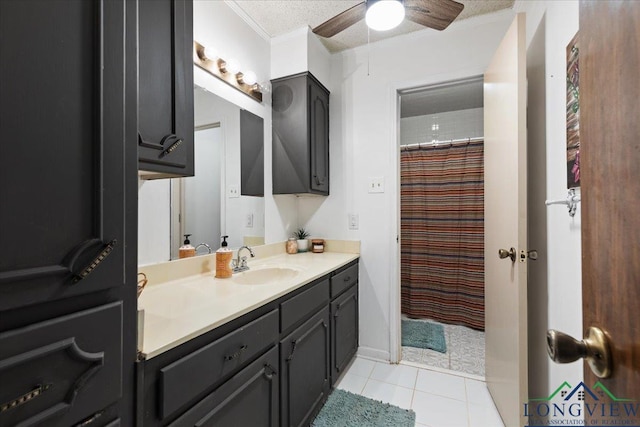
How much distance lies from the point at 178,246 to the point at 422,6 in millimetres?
1670

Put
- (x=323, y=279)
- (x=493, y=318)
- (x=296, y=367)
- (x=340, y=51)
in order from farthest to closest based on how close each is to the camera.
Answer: (x=340, y=51), (x=493, y=318), (x=323, y=279), (x=296, y=367)

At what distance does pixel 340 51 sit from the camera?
2.35m

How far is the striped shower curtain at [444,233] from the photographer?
9.02 feet

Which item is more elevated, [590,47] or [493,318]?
[590,47]

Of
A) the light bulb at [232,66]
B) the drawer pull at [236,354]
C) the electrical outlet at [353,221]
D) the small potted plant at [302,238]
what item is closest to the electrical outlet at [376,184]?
the electrical outlet at [353,221]

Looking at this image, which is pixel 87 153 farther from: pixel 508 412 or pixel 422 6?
pixel 508 412

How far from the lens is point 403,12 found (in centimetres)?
132

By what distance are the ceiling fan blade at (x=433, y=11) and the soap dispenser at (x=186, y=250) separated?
1593mm

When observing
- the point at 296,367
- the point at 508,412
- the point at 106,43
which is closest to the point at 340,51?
the point at 106,43

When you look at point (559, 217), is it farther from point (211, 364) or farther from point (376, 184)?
point (211, 364)

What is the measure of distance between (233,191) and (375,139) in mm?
1168

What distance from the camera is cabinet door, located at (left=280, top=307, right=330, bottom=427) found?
3.94ft

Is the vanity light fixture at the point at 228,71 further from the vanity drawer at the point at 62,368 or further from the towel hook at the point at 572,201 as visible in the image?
the towel hook at the point at 572,201

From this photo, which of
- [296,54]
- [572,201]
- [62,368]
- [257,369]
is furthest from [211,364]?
[296,54]
